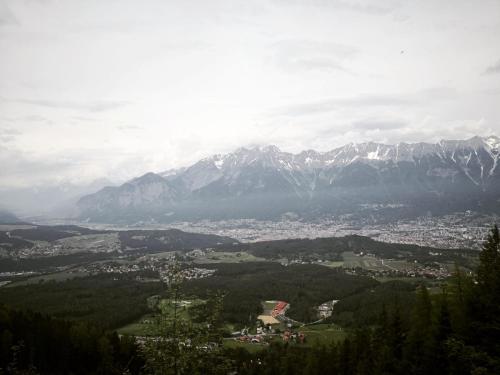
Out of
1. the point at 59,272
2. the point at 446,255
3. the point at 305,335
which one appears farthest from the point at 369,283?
the point at 59,272

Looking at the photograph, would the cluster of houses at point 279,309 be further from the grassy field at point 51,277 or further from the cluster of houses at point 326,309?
the grassy field at point 51,277

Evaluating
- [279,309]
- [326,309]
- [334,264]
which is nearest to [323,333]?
[326,309]

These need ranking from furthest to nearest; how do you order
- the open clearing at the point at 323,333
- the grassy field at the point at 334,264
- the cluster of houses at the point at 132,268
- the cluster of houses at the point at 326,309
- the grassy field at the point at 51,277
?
the grassy field at the point at 334,264
the cluster of houses at the point at 132,268
the grassy field at the point at 51,277
the cluster of houses at the point at 326,309
the open clearing at the point at 323,333

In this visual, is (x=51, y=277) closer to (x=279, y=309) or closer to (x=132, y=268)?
(x=132, y=268)

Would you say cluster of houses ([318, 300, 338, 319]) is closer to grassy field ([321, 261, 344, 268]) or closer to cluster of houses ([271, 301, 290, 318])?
cluster of houses ([271, 301, 290, 318])

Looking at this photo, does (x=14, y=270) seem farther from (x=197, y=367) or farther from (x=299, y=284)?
(x=197, y=367)

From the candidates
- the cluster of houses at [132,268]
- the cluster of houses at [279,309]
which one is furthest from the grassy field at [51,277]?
the cluster of houses at [279,309]

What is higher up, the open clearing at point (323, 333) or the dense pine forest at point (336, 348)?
the dense pine forest at point (336, 348)

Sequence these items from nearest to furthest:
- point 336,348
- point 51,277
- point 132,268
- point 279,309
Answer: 1. point 336,348
2. point 279,309
3. point 51,277
4. point 132,268
